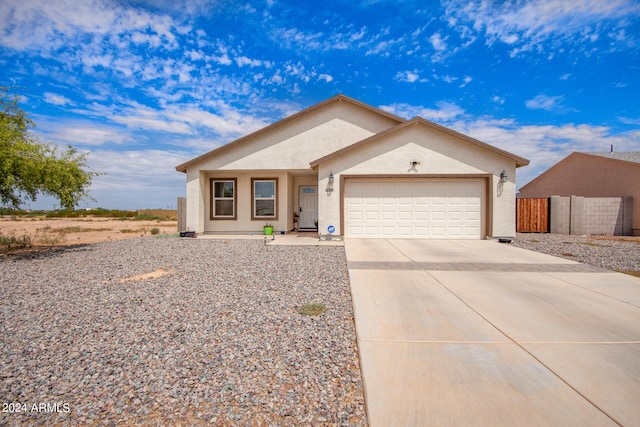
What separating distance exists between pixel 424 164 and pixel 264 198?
732 cm

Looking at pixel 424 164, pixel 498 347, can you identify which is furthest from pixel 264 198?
pixel 498 347

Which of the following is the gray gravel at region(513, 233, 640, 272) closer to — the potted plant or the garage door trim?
the garage door trim

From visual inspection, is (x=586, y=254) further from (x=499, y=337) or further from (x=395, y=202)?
(x=499, y=337)

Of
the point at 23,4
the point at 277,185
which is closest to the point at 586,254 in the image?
the point at 277,185

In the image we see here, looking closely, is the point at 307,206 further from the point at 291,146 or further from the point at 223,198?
the point at 223,198

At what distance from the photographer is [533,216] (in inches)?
615

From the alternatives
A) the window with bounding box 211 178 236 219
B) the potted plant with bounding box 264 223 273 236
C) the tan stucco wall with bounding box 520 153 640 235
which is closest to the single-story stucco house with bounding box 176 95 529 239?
the potted plant with bounding box 264 223 273 236

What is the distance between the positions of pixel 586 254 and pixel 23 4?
1709 cm

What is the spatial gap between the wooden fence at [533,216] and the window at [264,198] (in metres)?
12.1

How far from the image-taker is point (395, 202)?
12.3 meters

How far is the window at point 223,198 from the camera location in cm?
1488

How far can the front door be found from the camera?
16.0 meters

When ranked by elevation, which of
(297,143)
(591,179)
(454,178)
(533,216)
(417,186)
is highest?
(297,143)

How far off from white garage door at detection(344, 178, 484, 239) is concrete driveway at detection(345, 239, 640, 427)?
18.5ft
